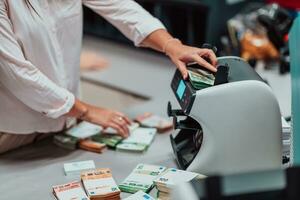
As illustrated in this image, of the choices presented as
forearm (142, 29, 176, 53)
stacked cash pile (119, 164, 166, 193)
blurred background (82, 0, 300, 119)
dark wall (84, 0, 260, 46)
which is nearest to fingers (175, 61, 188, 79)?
forearm (142, 29, 176, 53)

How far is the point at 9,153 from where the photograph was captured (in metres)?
1.53

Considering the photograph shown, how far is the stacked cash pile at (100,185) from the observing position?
122 cm

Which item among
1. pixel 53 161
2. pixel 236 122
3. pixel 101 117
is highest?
pixel 236 122


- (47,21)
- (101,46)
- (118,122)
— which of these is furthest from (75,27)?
(101,46)

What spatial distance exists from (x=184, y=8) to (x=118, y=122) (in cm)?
89

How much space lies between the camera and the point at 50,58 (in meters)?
1.45

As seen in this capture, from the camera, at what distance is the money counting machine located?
122cm

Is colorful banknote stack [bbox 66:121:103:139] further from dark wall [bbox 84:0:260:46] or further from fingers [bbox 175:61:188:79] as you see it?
dark wall [bbox 84:0:260:46]

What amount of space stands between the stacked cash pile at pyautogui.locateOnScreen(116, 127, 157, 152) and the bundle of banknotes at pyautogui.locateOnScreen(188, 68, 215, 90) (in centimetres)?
28

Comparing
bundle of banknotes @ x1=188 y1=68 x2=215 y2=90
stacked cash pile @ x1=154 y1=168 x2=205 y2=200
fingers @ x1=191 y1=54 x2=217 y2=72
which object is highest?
fingers @ x1=191 y1=54 x2=217 y2=72

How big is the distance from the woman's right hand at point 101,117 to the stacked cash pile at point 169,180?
29 cm

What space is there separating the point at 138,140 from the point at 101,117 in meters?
0.13

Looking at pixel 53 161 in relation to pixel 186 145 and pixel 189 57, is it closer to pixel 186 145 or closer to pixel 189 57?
pixel 186 145

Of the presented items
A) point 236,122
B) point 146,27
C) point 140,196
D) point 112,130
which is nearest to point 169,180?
point 140,196
